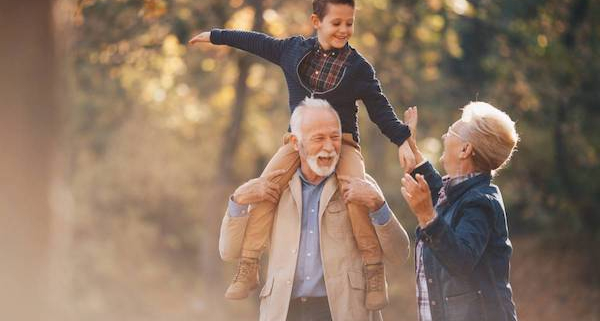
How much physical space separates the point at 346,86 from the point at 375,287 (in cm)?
94

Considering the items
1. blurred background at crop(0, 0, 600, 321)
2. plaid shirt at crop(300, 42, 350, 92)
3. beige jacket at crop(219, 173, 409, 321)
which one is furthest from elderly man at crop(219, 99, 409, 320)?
blurred background at crop(0, 0, 600, 321)

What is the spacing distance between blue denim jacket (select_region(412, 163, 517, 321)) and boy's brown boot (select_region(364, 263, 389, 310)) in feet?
0.75

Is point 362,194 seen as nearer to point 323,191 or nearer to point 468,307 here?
point 323,191

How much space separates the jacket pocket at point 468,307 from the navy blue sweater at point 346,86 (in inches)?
31.1

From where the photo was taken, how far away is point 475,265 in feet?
13.6

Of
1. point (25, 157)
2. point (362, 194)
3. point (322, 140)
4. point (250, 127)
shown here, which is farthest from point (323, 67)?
point (250, 127)

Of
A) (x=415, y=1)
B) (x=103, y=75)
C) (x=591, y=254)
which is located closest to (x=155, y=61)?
(x=103, y=75)

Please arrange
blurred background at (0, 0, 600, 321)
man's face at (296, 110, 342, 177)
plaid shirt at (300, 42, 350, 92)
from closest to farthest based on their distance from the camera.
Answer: man's face at (296, 110, 342, 177), plaid shirt at (300, 42, 350, 92), blurred background at (0, 0, 600, 321)

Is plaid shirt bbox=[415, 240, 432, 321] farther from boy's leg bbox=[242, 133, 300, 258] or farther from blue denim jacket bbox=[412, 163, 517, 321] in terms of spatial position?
boy's leg bbox=[242, 133, 300, 258]

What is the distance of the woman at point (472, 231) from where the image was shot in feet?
13.6

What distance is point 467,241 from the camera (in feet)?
13.3

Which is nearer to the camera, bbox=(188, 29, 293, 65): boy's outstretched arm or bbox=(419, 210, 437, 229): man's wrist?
bbox=(419, 210, 437, 229): man's wrist

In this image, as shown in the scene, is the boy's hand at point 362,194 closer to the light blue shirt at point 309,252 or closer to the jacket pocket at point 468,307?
the light blue shirt at point 309,252

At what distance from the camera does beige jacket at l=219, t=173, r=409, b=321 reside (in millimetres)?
4383
